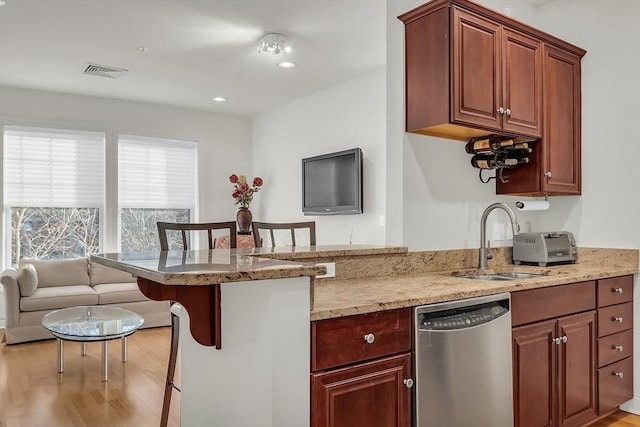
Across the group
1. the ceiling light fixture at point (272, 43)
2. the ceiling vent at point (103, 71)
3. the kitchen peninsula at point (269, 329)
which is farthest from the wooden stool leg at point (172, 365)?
the ceiling vent at point (103, 71)

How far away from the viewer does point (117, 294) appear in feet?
16.8

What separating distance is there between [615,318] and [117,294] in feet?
14.8

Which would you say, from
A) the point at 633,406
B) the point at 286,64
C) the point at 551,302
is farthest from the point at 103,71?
the point at 633,406

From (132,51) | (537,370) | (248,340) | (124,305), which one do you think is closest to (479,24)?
(537,370)

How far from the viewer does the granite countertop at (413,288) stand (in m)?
1.59

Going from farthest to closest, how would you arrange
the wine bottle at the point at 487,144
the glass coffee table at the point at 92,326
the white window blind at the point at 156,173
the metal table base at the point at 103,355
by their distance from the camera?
the white window blind at the point at 156,173 < the metal table base at the point at 103,355 < the glass coffee table at the point at 92,326 < the wine bottle at the point at 487,144

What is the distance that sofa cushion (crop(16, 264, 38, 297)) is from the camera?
4656mm

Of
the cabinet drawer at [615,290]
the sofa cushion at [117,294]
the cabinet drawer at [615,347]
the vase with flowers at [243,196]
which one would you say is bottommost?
the sofa cushion at [117,294]

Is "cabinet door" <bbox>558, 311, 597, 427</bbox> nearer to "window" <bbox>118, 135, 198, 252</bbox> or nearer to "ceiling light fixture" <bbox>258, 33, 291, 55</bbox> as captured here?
"ceiling light fixture" <bbox>258, 33, 291, 55</bbox>

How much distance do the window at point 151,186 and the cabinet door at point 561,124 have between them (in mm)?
4833

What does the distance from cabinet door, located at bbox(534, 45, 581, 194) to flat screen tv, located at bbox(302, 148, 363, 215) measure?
85.5 inches

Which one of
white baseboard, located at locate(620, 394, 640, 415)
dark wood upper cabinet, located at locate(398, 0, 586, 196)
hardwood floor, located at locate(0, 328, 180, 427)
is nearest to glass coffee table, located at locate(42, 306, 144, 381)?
hardwood floor, located at locate(0, 328, 180, 427)

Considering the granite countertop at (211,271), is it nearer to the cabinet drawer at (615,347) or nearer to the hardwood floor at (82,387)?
the hardwood floor at (82,387)

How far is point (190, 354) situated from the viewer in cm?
175
